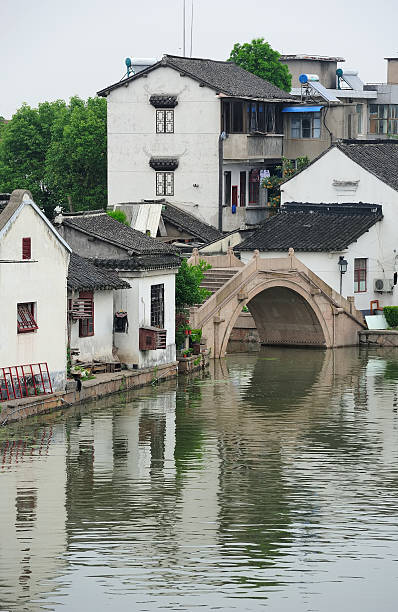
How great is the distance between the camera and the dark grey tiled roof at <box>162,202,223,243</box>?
235 feet

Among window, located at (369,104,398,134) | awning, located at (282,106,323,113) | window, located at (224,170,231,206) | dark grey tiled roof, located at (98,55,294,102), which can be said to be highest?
window, located at (369,104,398,134)

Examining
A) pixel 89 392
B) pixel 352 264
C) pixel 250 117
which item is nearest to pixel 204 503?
pixel 89 392

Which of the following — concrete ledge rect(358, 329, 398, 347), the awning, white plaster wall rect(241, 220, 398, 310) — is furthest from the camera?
the awning

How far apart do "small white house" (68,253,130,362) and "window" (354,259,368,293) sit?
20231mm

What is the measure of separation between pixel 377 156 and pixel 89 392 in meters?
30.4

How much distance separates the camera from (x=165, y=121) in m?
75.2

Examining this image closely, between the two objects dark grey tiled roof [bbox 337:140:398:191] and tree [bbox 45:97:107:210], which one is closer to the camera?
dark grey tiled roof [bbox 337:140:398:191]

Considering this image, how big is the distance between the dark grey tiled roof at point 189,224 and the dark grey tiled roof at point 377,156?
735cm

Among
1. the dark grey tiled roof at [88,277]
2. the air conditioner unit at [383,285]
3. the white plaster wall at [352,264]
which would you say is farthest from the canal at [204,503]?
the air conditioner unit at [383,285]

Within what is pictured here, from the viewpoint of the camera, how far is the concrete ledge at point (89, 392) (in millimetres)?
42500

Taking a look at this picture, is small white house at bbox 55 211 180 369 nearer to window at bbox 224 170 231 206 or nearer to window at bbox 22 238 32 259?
window at bbox 22 238 32 259

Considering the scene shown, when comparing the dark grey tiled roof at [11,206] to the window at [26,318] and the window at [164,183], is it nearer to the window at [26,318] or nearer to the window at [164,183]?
the window at [26,318]

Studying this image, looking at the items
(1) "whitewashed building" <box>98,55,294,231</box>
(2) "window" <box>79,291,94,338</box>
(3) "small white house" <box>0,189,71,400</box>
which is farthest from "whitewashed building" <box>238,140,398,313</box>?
(3) "small white house" <box>0,189,71,400</box>

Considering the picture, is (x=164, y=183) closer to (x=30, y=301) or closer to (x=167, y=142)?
(x=167, y=142)
